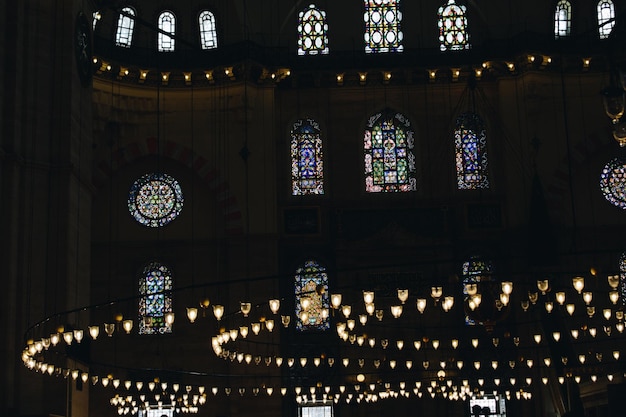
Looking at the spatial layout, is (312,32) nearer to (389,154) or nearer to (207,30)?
(207,30)

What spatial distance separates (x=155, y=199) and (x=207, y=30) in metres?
4.73

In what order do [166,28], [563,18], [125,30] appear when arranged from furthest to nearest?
[563,18], [166,28], [125,30]

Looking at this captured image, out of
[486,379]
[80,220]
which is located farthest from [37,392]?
[486,379]

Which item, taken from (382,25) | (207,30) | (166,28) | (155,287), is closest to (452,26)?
(382,25)

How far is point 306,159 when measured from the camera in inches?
1084

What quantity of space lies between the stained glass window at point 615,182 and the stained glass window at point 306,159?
7.50 m

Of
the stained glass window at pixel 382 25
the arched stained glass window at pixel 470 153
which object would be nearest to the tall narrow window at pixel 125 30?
the stained glass window at pixel 382 25

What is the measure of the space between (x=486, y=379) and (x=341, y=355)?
3683 millimetres

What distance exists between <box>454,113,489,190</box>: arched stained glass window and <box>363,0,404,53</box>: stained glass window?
276 cm

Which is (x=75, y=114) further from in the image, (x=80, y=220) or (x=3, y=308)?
(x=3, y=308)

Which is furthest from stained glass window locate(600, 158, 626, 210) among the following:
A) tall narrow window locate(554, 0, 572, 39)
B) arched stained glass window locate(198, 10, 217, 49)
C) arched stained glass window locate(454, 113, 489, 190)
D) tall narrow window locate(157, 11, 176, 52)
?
tall narrow window locate(157, 11, 176, 52)

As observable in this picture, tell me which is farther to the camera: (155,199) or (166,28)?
(166,28)

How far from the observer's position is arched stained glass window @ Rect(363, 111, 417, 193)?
89.9 feet

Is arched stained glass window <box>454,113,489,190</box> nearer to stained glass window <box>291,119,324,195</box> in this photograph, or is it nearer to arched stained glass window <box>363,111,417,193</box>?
arched stained glass window <box>363,111,417,193</box>
